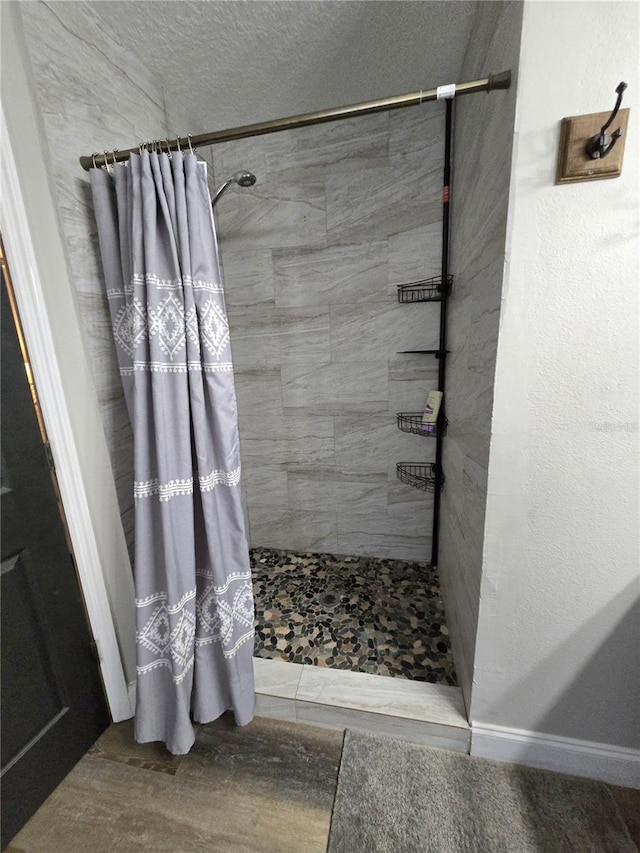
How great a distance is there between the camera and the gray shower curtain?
95 centimetres

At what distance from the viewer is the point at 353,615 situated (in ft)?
5.25

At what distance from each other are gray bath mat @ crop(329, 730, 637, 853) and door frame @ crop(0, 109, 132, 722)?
0.87m

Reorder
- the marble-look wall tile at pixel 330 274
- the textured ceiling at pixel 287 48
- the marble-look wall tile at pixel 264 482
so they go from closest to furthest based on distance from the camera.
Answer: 1. the textured ceiling at pixel 287 48
2. the marble-look wall tile at pixel 330 274
3. the marble-look wall tile at pixel 264 482

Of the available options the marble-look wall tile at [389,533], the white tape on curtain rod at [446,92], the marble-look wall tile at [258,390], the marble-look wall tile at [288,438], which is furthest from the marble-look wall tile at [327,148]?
the marble-look wall tile at [389,533]

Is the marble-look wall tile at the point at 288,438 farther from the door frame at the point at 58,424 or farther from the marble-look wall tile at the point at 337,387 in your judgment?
the door frame at the point at 58,424

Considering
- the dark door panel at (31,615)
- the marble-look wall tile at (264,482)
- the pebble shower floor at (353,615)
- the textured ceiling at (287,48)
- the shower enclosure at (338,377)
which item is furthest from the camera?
the marble-look wall tile at (264,482)

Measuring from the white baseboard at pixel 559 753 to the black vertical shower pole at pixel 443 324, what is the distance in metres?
0.86

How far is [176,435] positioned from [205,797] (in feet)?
3.67

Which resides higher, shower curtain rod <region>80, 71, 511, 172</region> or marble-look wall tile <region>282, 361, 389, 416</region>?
shower curtain rod <region>80, 71, 511, 172</region>

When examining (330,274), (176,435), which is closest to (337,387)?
(330,274)

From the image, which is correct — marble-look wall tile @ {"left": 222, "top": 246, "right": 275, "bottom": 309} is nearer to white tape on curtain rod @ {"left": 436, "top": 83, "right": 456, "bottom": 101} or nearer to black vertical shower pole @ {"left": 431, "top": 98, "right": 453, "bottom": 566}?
black vertical shower pole @ {"left": 431, "top": 98, "right": 453, "bottom": 566}

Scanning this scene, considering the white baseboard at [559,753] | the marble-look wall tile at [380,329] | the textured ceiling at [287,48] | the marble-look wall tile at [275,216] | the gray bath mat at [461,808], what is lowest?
the gray bath mat at [461,808]

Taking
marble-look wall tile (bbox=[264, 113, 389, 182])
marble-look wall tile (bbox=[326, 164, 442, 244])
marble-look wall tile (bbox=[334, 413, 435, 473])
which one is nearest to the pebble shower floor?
marble-look wall tile (bbox=[334, 413, 435, 473])

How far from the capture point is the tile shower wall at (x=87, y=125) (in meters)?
0.95
